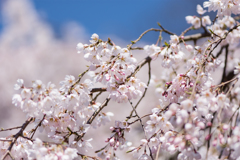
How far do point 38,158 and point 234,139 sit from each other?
2.37 ft

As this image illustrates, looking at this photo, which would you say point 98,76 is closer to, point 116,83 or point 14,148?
point 116,83

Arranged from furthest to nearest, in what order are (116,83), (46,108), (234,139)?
(116,83), (46,108), (234,139)

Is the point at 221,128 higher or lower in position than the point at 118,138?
lower

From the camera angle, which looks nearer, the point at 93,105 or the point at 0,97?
the point at 93,105

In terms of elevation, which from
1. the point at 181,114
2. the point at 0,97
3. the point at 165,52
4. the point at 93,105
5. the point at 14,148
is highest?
the point at 0,97

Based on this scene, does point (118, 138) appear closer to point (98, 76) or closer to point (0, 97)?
point (98, 76)

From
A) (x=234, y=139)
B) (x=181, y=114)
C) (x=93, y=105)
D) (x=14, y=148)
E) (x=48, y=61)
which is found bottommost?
(x=234, y=139)

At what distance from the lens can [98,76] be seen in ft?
3.87

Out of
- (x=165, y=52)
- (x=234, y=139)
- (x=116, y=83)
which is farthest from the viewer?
(x=165, y=52)

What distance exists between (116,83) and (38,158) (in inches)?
19.8

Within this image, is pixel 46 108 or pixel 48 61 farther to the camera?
pixel 48 61

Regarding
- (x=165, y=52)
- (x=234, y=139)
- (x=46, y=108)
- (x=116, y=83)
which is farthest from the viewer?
(x=165, y=52)

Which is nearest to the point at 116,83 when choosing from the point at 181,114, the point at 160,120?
the point at 160,120

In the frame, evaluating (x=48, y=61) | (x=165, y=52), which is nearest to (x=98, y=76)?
(x=165, y=52)
